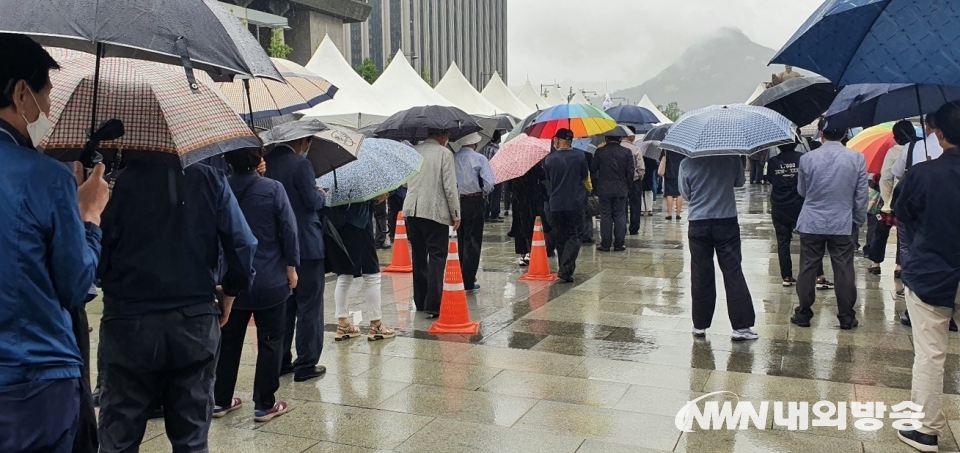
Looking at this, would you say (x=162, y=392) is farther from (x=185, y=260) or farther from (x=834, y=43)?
(x=834, y=43)

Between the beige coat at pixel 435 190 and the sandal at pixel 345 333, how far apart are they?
1.28 metres

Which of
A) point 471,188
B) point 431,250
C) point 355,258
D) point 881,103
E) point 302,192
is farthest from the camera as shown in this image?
point 471,188

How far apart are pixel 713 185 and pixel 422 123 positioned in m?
2.77

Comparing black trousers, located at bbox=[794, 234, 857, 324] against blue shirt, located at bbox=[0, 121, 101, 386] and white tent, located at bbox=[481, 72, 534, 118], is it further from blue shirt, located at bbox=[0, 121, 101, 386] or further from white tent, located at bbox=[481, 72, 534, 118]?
white tent, located at bbox=[481, 72, 534, 118]

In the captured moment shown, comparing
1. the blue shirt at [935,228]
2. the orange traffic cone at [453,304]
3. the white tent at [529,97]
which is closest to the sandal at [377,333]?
the orange traffic cone at [453,304]

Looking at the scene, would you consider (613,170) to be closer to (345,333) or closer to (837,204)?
(837,204)

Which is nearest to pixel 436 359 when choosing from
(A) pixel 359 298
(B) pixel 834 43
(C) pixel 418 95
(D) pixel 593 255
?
(A) pixel 359 298

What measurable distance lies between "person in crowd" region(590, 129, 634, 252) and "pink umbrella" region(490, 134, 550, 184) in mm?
2706

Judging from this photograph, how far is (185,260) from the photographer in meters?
3.34

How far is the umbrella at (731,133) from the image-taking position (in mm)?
6381

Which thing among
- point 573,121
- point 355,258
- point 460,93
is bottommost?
point 355,258

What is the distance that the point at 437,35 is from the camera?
377 feet

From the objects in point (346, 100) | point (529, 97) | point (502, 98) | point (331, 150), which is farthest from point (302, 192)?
point (529, 97)

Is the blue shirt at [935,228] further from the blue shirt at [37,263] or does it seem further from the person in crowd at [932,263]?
the blue shirt at [37,263]
